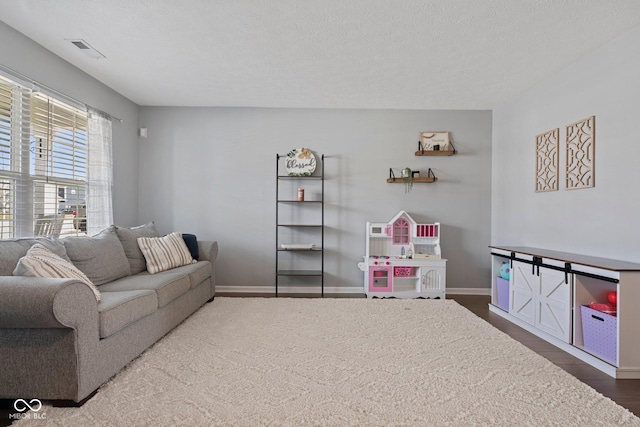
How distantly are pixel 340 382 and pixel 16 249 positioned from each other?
2.30 m

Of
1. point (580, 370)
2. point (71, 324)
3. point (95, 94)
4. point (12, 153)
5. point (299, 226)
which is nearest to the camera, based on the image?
point (71, 324)

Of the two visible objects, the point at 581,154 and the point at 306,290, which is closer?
the point at 581,154

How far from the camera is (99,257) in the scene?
9.32 ft

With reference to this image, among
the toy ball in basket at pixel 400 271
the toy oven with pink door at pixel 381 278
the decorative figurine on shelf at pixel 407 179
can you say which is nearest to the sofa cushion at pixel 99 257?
the toy oven with pink door at pixel 381 278

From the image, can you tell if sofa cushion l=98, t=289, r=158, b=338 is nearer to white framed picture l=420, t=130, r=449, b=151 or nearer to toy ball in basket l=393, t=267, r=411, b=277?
toy ball in basket l=393, t=267, r=411, b=277

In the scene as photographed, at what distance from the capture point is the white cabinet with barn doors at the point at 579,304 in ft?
7.38

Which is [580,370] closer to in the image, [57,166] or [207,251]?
[207,251]

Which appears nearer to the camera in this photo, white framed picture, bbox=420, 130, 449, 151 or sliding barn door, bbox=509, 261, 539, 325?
sliding barn door, bbox=509, 261, 539, 325

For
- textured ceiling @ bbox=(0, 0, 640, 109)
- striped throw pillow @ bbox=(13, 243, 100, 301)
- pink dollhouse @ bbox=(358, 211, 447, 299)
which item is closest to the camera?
striped throw pillow @ bbox=(13, 243, 100, 301)

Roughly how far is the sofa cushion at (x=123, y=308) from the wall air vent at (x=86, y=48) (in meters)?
2.11

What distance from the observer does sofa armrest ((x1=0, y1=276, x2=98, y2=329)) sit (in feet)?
5.44

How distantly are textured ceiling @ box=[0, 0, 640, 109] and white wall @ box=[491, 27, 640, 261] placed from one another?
182mm

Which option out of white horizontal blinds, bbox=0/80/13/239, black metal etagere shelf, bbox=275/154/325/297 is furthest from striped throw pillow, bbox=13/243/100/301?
black metal etagere shelf, bbox=275/154/325/297

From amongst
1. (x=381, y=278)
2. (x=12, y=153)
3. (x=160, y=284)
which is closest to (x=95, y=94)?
(x=12, y=153)
